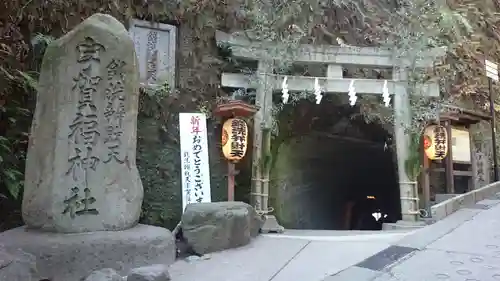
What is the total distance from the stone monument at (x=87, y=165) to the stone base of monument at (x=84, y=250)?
0.4 inches

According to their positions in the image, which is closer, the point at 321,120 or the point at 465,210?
the point at 465,210

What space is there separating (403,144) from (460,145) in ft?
7.72

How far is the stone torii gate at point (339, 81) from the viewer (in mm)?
7629

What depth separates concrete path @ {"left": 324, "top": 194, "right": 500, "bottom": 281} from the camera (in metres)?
4.05

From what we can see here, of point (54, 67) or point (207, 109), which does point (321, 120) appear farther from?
point (54, 67)

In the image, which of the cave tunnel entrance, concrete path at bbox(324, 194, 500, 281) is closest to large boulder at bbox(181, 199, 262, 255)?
concrete path at bbox(324, 194, 500, 281)

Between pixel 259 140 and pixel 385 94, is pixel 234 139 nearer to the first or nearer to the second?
pixel 259 140

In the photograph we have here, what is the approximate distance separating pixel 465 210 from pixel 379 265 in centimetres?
398

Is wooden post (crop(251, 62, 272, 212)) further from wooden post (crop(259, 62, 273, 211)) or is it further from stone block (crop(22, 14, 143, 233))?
stone block (crop(22, 14, 143, 233))

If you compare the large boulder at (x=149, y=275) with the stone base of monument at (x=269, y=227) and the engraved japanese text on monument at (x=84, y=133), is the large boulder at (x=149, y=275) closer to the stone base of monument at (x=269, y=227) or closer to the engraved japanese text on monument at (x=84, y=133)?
the engraved japanese text on monument at (x=84, y=133)

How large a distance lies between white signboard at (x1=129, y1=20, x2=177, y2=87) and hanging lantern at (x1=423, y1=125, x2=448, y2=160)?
215 inches

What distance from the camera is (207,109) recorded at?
807 cm

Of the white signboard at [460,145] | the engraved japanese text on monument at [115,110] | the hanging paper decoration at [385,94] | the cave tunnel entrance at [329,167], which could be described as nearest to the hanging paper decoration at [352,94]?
the hanging paper decoration at [385,94]

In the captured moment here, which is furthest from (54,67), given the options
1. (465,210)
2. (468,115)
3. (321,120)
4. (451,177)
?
(468,115)
